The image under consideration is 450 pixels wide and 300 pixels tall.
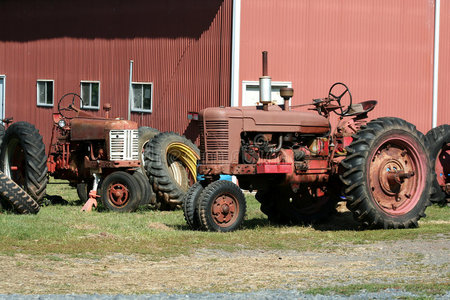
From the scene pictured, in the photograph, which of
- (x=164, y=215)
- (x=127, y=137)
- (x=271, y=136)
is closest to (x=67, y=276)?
(x=271, y=136)

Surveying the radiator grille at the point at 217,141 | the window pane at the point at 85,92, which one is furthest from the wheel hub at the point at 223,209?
the window pane at the point at 85,92

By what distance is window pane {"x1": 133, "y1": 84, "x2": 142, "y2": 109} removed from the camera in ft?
73.1

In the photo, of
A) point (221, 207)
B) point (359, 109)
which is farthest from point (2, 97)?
point (221, 207)

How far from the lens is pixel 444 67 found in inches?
853

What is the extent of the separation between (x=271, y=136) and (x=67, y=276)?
5008 millimetres

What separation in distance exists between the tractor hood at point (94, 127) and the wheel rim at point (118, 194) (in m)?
1.08

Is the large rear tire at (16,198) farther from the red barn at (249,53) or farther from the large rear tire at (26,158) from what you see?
the red barn at (249,53)

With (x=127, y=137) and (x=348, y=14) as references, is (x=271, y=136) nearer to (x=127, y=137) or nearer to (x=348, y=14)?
(x=127, y=137)

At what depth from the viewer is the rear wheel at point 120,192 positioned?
49.1 feet

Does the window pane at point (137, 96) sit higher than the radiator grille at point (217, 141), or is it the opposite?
the window pane at point (137, 96)

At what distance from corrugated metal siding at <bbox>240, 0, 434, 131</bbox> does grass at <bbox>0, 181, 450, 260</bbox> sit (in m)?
6.90

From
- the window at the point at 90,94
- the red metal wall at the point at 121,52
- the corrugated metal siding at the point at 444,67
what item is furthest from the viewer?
the window at the point at 90,94

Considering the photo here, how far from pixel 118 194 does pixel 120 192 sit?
0.18 feet

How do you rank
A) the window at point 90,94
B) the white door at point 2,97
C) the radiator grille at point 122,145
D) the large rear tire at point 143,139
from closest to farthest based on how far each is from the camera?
the radiator grille at point 122,145, the large rear tire at point 143,139, the window at point 90,94, the white door at point 2,97
